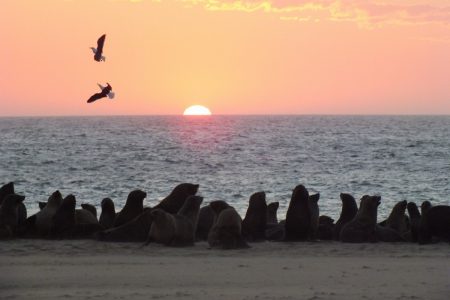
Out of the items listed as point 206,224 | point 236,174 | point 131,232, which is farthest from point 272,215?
point 236,174

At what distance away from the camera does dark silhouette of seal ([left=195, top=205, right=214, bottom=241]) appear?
17625 millimetres

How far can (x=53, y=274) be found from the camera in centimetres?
1310

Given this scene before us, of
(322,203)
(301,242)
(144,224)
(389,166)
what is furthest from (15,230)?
(389,166)

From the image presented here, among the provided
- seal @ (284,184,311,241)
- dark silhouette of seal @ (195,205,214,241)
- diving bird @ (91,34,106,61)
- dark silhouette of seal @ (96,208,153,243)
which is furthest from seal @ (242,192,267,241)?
diving bird @ (91,34,106,61)

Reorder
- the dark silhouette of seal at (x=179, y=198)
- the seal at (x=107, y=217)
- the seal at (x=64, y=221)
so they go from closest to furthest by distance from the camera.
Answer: the seal at (x=64, y=221) < the seal at (x=107, y=217) < the dark silhouette of seal at (x=179, y=198)

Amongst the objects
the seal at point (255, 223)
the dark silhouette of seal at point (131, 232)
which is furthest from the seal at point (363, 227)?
the dark silhouette of seal at point (131, 232)

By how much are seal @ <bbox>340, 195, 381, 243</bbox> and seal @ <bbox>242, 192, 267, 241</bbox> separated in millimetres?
1499

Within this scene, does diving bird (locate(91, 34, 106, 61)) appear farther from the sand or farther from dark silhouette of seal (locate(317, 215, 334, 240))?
dark silhouette of seal (locate(317, 215, 334, 240))

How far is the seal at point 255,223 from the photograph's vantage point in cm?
1750

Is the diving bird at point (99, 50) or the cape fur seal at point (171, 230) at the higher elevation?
the diving bird at point (99, 50)

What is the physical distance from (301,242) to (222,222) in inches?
67.6

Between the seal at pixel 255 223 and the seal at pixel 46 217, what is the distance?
365cm

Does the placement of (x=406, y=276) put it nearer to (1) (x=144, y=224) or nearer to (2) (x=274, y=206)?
(1) (x=144, y=224)

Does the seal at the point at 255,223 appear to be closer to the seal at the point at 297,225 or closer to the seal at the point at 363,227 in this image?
the seal at the point at 297,225
